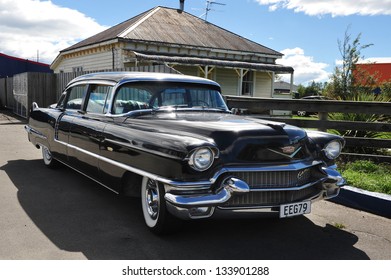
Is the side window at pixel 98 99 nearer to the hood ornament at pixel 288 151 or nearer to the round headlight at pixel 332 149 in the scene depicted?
the hood ornament at pixel 288 151

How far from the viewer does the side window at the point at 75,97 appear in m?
5.68

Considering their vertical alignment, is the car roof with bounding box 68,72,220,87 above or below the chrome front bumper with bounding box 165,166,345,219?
above

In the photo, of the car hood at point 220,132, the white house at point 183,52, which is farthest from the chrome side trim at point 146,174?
the white house at point 183,52

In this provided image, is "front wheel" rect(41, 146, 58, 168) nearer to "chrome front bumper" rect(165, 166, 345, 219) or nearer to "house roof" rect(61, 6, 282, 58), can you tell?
→ "chrome front bumper" rect(165, 166, 345, 219)

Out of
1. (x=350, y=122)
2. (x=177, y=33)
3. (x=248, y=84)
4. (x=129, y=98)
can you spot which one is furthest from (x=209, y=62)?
(x=129, y=98)

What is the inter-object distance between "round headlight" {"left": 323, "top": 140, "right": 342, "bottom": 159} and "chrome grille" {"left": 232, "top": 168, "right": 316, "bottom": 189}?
0.61 m

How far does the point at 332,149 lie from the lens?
4367 mm

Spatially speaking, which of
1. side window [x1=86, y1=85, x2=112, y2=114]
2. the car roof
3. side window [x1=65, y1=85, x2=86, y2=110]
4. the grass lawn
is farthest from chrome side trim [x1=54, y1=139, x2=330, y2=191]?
side window [x1=65, y1=85, x2=86, y2=110]

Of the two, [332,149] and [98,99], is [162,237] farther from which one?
[98,99]

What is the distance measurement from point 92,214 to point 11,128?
379 inches

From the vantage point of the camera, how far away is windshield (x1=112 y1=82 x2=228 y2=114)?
4680 mm

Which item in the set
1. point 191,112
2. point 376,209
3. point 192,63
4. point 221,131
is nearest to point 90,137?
point 191,112

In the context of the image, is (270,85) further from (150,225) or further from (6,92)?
(150,225)

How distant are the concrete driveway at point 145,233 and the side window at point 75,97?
123cm
